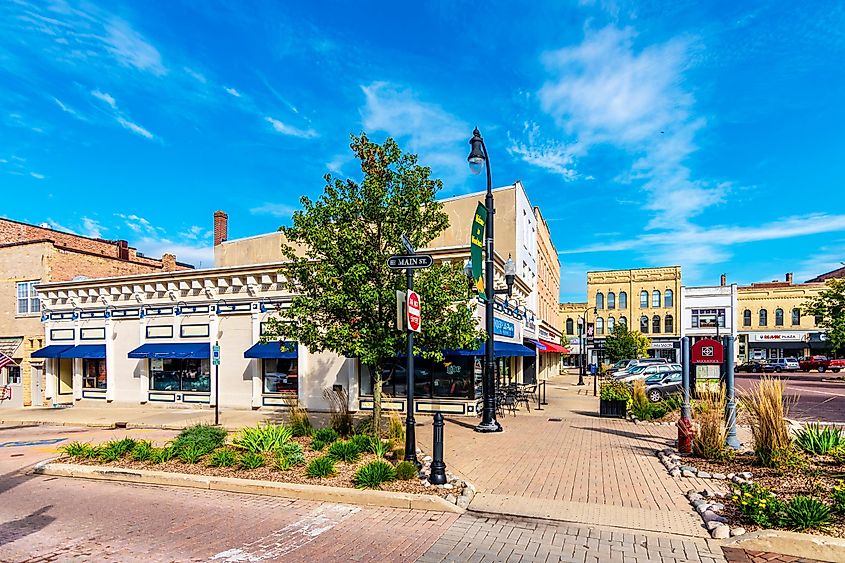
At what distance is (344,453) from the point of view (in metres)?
9.24

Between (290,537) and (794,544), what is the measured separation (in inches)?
213

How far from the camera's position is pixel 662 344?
57.0 metres

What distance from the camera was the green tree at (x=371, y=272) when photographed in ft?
36.1

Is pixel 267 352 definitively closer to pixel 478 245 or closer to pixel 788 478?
pixel 478 245

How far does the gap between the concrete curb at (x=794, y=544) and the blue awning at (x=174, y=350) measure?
57.8 ft

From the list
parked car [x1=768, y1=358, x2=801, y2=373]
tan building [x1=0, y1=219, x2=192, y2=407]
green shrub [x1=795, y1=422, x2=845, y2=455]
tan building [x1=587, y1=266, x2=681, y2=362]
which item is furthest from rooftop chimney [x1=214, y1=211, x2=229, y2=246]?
parked car [x1=768, y1=358, x2=801, y2=373]

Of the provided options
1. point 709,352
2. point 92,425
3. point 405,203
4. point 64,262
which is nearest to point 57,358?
point 64,262

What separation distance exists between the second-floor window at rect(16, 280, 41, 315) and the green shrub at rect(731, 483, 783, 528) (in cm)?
2765

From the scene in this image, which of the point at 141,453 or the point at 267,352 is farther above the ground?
the point at 267,352

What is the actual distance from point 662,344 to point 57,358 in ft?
174

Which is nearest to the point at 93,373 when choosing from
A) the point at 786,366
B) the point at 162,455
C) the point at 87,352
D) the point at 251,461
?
the point at 87,352

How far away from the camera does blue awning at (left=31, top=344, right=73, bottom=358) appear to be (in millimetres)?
22297

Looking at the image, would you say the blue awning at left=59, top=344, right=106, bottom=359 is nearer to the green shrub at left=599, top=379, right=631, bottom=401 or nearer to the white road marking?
the white road marking

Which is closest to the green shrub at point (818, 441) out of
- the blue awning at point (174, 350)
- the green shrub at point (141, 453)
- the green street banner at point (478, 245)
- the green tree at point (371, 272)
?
the green tree at point (371, 272)
